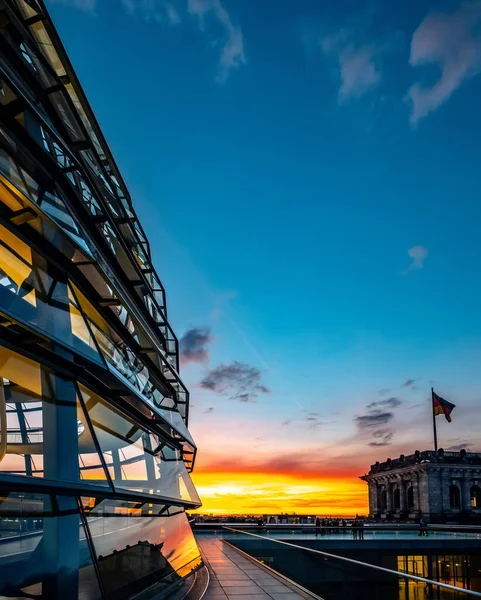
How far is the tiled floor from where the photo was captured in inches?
512

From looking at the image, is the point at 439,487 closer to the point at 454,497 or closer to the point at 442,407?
the point at 454,497

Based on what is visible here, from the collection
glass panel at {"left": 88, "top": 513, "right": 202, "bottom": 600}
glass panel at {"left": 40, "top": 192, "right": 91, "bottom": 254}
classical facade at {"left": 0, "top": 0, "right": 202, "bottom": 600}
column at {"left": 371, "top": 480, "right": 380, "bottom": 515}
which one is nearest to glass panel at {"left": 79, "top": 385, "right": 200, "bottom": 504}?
classical facade at {"left": 0, "top": 0, "right": 202, "bottom": 600}

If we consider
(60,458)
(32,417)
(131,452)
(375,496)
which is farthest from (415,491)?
(32,417)

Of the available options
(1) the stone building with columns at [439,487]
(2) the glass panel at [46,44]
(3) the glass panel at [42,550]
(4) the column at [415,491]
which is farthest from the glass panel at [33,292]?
(4) the column at [415,491]

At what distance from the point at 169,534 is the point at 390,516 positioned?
103354mm

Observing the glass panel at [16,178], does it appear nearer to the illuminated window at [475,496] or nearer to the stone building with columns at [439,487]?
the stone building with columns at [439,487]

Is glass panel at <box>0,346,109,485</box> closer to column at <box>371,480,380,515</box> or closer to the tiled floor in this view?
the tiled floor

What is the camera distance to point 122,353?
39.1ft

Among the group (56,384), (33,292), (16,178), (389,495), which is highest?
(389,495)

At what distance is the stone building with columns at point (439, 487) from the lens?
105188 mm

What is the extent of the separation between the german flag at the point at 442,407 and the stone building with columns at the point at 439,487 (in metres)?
25.3

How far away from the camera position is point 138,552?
9383mm

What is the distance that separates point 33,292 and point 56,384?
3.69 ft

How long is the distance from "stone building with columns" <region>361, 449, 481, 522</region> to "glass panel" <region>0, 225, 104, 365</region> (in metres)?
106
